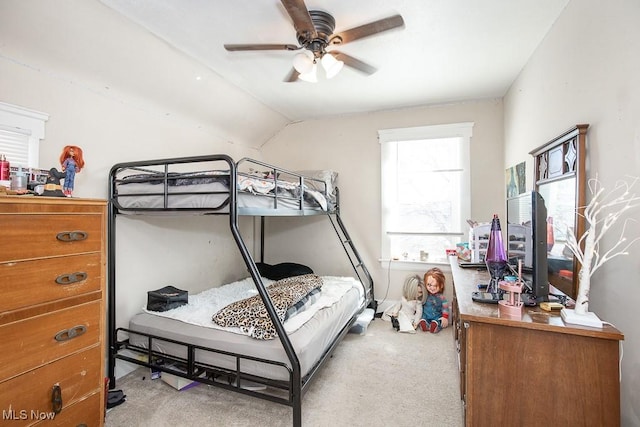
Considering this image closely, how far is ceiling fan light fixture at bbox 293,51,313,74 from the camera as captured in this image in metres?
1.89

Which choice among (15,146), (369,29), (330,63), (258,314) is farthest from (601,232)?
(15,146)

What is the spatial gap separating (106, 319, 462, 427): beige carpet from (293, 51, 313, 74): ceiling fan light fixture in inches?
84.8

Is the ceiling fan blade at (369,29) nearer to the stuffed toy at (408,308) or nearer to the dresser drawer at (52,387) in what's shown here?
the dresser drawer at (52,387)

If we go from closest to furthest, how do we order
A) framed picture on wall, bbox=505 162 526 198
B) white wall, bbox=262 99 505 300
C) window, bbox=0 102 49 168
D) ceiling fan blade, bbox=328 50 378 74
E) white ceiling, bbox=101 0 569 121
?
window, bbox=0 102 49 168 < white ceiling, bbox=101 0 569 121 < ceiling fan blade, bbox=328 50 378 74 < framed picture on wall, bbox=505 162 526 198 < white wall, bbox=262 99 505 300

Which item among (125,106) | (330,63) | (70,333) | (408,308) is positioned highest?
(330,63)

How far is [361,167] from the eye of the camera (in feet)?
12.8

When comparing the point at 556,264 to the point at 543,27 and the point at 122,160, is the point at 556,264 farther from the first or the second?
the point at 122,160

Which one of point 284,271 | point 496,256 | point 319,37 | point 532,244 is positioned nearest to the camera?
point 532,244

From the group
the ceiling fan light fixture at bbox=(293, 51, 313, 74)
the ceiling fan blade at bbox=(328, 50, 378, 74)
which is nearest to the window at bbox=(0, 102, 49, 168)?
the ceiling fan light fixture at bbox=(293, 51, 313, 74)

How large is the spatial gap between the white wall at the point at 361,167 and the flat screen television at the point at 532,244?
0.97 m

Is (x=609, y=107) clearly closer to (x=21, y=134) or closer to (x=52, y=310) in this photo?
(x=52, y=310)

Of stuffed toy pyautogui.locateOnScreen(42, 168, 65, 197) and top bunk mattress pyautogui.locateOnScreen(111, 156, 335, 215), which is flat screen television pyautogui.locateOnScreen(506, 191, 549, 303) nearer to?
top bunk mattress pyautogui.locateOnScreen(111, 156, 335, 215)

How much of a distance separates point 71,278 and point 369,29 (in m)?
1.97

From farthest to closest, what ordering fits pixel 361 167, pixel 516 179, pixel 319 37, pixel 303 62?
pixel 361 167, pixel 516 179, pixel 303 62, pixel 319 37
